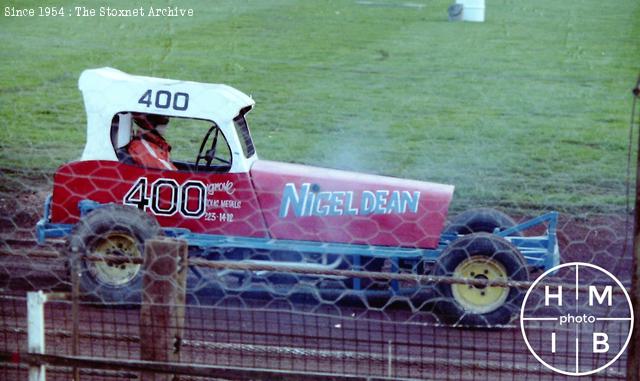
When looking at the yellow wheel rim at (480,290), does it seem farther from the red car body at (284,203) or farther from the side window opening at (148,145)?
the side window opening at (148,145)

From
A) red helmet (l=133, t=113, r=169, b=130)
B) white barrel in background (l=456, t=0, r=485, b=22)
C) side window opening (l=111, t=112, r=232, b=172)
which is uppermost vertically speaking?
white barrel in background (l=456, t=0, r=485, b=22)

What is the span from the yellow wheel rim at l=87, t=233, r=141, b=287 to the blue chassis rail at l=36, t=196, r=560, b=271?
182 mm

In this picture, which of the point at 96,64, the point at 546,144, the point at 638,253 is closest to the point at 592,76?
the point at 546,144

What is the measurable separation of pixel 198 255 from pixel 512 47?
6.04 metres

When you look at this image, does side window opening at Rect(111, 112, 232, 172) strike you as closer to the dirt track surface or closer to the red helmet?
the red helmet

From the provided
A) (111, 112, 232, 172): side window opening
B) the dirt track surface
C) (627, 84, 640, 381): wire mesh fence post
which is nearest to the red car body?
(111, 112, 232, 172): side window opening

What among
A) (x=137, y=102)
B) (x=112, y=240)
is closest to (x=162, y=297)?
(x=112, y=240)

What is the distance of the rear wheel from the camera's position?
498 centimetres

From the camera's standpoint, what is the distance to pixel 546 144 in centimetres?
869

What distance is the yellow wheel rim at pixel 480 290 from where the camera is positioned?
16.2 ft

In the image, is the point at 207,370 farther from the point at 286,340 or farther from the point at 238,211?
the point at 238,211

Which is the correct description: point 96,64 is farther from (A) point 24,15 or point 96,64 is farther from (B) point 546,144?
(B) point 546,144

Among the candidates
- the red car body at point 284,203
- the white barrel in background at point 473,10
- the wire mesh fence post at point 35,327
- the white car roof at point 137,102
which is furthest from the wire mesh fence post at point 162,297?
the white barrel in background at point 473,10

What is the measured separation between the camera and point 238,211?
17.1 feet
